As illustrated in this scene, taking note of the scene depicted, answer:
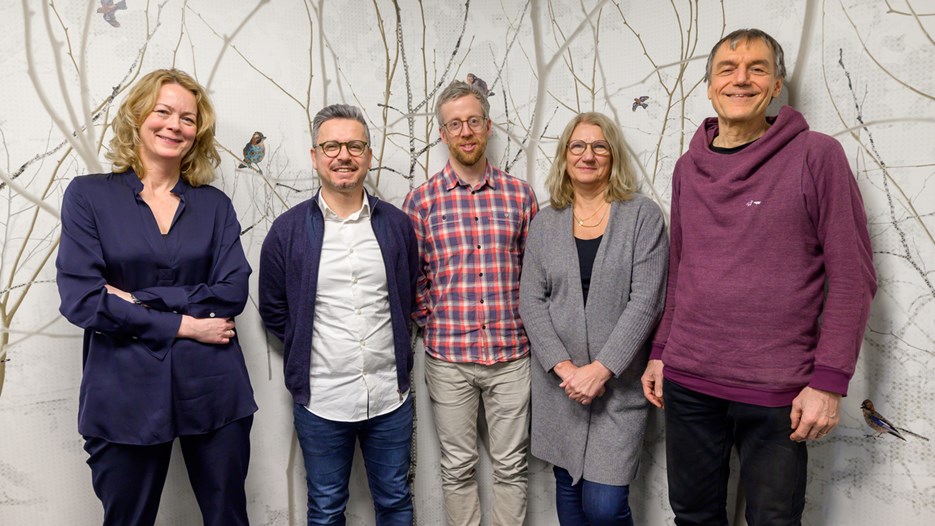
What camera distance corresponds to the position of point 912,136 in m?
1.50

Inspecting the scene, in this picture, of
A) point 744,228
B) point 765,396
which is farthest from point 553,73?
point 765,396

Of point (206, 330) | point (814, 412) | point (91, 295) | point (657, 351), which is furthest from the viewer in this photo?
point (657, 351)

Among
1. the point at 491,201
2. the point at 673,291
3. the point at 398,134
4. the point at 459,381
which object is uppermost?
the point at 398,134

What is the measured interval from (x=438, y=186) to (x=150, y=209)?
91 cm

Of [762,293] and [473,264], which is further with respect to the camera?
[473,264]

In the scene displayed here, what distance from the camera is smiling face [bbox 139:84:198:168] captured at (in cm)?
154

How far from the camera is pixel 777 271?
4.49ft

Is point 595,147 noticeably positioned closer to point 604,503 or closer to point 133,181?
point 604,503

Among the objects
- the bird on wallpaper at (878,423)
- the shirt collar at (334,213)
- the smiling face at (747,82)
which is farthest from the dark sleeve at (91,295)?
the bird on wallpaper at (878,423)

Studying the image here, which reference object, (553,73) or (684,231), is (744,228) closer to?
(684,231)

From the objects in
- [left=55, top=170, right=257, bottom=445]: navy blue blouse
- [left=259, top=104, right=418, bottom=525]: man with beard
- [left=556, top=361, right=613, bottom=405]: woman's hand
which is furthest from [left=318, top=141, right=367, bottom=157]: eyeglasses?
[left=556, top=361, right=613, bottom=405]: woman's hand

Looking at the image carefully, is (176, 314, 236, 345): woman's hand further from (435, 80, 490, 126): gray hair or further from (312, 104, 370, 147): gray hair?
(435, 80, 490, 126): gray hair

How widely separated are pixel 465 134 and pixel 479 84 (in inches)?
16.5

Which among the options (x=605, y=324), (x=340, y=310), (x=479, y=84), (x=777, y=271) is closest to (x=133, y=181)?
(x=340, y=310)
